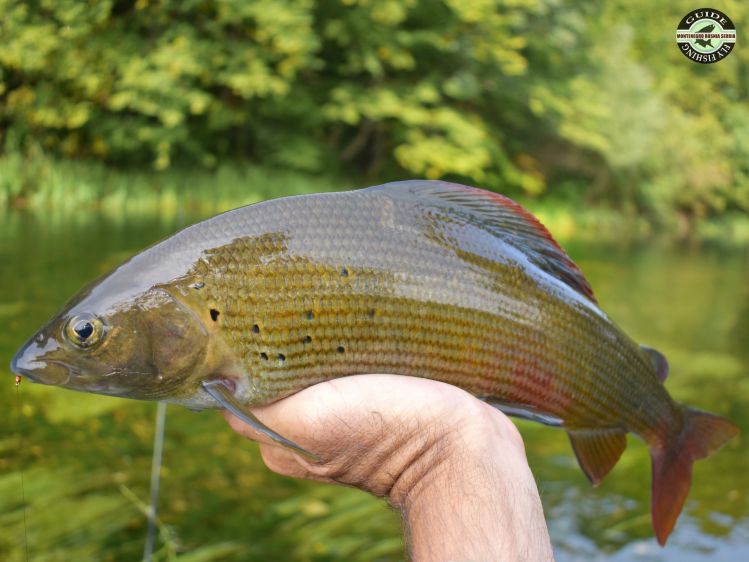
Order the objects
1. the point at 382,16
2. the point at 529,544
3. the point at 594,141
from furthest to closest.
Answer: the point at 594,141, the point at 382,16, the point at 529,544

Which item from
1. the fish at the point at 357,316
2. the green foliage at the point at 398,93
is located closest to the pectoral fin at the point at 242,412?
the fish at the point at 357,316

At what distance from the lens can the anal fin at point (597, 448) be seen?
1.90 m

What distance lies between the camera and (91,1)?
881 cm

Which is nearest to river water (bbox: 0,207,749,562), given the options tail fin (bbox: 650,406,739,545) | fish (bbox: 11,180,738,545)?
tail fin (bbox: 650,406,739,545)

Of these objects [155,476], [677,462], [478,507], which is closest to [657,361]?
[677,462]

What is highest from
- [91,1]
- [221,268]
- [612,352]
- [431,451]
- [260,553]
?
[221,268]

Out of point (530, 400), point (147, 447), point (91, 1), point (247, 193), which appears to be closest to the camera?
point (530, 400)

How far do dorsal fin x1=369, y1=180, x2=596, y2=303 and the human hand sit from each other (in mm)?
382

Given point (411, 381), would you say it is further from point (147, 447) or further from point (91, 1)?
point (91, 1)

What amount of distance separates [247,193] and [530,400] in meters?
10.9

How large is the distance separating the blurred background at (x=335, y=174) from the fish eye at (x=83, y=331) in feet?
8.55

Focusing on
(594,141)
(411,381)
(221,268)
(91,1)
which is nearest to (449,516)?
(411,381)

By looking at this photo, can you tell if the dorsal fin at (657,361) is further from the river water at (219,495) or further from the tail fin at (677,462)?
the river water at (219,495)

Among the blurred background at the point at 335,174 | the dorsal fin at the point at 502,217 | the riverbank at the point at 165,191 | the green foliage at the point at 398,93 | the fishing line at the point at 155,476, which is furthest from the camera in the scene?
the green foliage at the point at 398,93
